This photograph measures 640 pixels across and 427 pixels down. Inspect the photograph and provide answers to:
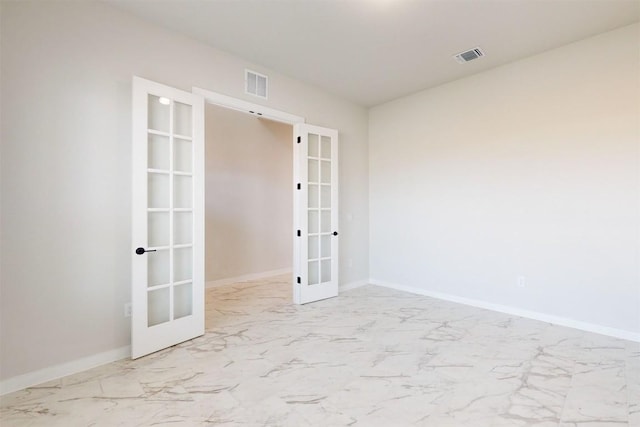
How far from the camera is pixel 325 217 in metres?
4.61

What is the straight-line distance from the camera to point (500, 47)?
3.38 m

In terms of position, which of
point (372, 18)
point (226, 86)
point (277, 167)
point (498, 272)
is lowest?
point (498, 272)

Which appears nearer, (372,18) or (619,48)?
(372,18)

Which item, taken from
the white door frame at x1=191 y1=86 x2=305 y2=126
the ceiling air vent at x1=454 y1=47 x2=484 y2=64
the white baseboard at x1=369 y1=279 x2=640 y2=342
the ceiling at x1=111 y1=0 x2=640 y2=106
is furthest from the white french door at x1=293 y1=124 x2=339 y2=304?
the ceiling air vent at x1=454 y1=47 x2=484 y2=64

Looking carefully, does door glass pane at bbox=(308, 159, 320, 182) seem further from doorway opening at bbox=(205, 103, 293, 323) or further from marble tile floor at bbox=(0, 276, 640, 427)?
marble tile floor at bbox=(0, 276, 640, 427)

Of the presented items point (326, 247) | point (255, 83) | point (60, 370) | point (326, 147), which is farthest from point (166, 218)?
point (326, 147)

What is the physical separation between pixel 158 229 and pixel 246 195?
117 inches

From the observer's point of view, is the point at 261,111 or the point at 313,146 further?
the point at 313,146

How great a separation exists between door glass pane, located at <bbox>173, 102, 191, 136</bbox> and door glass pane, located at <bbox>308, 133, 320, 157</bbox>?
1768 millimetres

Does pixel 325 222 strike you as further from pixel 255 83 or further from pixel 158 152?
pixel 158 152

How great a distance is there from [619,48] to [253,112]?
3928 mm

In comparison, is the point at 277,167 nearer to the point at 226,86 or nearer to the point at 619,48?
the point at 226,86

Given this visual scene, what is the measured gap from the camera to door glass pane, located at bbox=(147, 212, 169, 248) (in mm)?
2857

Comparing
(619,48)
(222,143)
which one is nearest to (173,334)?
(222,143)
